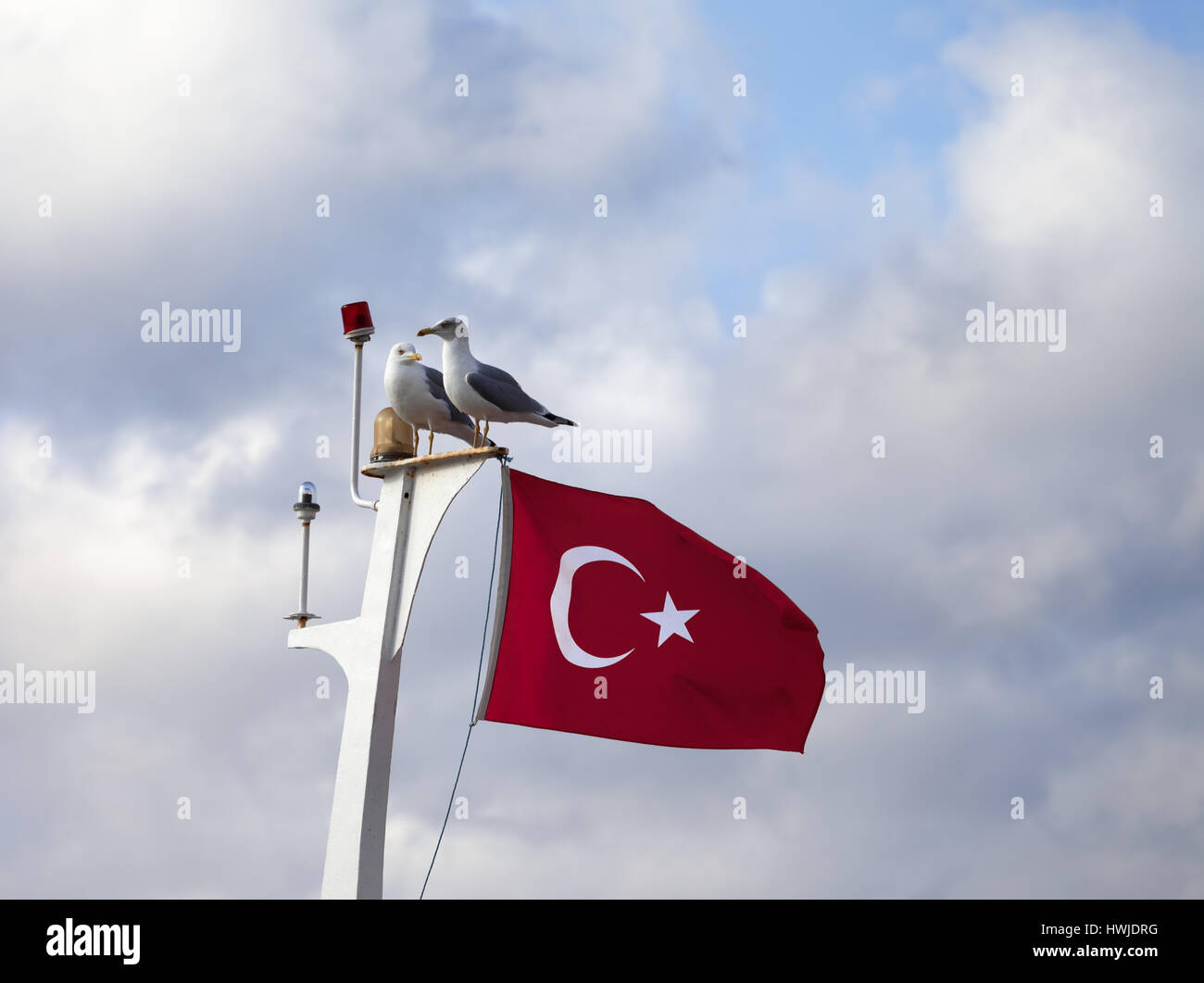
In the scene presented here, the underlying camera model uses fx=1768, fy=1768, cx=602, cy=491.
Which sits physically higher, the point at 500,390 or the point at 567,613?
the point at 500,390

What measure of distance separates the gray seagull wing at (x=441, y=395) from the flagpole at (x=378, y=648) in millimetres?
646

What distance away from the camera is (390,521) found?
750 inches

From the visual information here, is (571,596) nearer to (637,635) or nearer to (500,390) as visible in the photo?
(637,635)

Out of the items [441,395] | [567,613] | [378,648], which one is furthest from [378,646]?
[441,395]

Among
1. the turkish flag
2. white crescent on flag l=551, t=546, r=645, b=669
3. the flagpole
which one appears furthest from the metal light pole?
white crescent on flag l=551, t=546, r=645, b=669

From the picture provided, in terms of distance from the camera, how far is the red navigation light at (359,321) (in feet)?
66.1

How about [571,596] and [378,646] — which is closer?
[378,646]

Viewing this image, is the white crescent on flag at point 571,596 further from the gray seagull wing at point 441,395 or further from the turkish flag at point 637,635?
the gray seagull wing at point 441,395

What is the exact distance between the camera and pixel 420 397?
62.9 ft

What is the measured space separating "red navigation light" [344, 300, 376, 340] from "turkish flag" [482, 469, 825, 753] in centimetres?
258

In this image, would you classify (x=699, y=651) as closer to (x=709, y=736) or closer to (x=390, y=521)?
(x=709, y=736)

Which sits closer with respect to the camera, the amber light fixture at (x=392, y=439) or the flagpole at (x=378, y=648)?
the flagpole at (x=378, y=648)

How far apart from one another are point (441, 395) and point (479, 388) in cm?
80

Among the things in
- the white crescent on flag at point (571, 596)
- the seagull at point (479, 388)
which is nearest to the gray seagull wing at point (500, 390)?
the seagull at point (479, 388)
